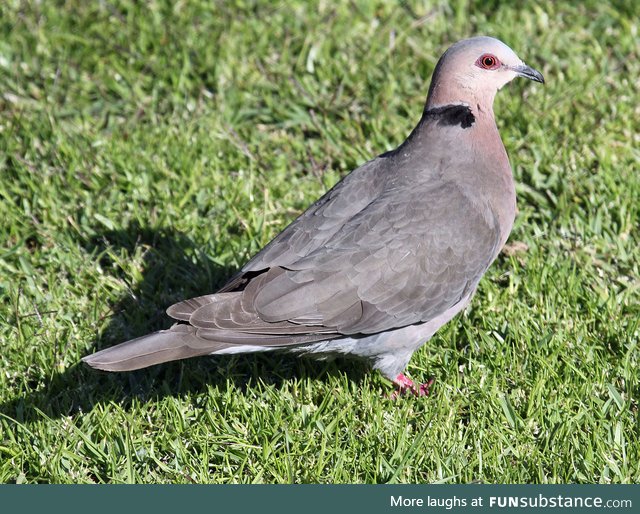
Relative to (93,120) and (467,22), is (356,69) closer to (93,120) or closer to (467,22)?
(467,22)

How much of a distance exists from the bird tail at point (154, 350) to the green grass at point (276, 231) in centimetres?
40

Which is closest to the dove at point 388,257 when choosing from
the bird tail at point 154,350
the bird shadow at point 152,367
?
the bird tail at point 154,350

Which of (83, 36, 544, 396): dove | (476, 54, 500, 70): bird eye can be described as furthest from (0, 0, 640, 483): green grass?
(476, 54, 500, 70): bird eye

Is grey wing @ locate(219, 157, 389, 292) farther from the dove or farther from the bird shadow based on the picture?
the bird shadow

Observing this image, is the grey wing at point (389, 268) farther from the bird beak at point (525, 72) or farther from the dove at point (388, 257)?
the bird beak at point (525, 72)

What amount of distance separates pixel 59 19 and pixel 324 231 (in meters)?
3.53

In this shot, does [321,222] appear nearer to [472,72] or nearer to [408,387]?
[408,387]

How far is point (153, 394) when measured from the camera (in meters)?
4.41

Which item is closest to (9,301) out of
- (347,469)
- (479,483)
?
(347,469)

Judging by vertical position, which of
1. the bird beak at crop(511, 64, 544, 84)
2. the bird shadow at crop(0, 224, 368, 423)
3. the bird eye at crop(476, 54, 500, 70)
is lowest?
the bird shadow at crop(0, 224, 368, 423)

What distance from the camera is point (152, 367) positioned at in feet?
15.0

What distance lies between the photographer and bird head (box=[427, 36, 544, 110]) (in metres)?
4.54

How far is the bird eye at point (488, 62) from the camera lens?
179 inches

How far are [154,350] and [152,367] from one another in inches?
28.7
